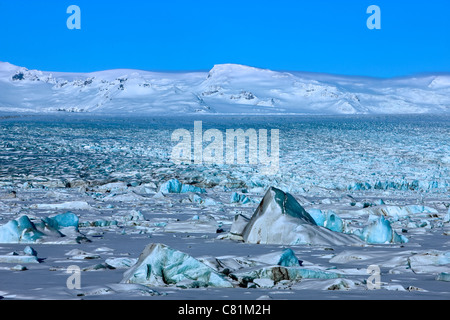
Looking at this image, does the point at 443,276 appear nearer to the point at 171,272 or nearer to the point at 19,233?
the point at 171,272

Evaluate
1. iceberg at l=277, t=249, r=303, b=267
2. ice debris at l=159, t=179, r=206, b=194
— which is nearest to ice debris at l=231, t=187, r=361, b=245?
iceberg at l=277, t=249, r=303, b=267

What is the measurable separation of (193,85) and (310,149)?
93.4 meters

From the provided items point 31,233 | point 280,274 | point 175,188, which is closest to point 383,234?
point 280,274

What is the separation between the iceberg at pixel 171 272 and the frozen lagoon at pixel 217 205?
8cm

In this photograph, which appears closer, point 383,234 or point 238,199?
point 383,234

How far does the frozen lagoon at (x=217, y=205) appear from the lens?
2.99 m

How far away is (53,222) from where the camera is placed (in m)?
5.31

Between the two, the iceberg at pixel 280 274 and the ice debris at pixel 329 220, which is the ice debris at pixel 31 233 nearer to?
the iceberg at pixel 280 274

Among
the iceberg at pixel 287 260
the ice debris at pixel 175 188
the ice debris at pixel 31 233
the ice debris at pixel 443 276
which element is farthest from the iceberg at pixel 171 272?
the ice debris at pixel 175 188

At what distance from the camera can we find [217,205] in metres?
7.99

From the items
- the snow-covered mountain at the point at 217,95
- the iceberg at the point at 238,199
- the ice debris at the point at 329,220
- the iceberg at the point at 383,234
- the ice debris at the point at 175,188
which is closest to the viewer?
the iceberg at the point at 383,234

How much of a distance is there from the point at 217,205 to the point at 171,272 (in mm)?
4933

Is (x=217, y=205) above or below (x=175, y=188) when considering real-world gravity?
below

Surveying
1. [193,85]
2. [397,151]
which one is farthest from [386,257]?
[193,85]
